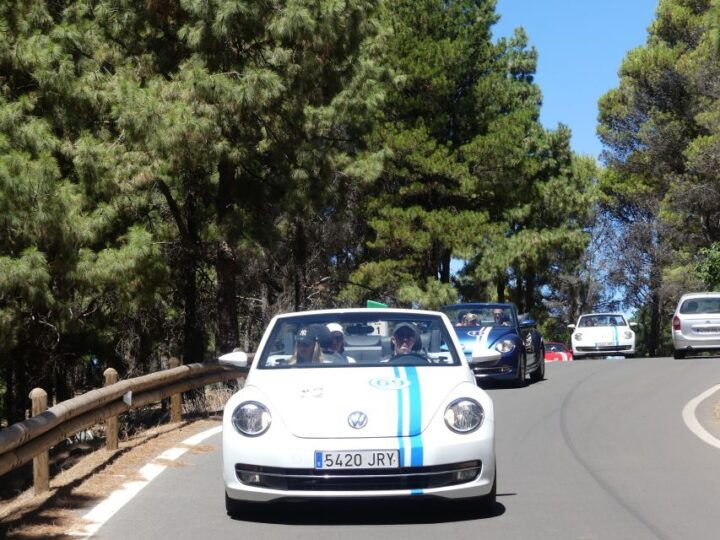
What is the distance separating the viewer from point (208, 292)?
27828mm

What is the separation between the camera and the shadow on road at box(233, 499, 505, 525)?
759 cm

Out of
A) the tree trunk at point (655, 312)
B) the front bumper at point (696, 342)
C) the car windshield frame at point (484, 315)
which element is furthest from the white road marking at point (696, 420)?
the tree trunk at point (655, 312)

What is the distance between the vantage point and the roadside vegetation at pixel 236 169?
18.0m

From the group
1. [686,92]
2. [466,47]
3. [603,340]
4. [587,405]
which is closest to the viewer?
[587,405]

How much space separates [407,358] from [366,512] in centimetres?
121

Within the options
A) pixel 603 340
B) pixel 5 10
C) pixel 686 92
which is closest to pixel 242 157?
pixel 5 10

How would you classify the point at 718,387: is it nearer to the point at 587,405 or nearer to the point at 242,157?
the point at 587,405

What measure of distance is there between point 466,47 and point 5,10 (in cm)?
2143

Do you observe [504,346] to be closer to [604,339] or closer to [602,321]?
[604,339]

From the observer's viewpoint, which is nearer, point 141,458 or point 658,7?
point 141,458

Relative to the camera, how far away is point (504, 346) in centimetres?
1852

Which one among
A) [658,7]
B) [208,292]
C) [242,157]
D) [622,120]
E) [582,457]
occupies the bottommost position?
[582,457]

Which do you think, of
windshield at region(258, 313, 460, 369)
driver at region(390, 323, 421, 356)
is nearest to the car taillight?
windshield at region(258, 313, 460, 369)

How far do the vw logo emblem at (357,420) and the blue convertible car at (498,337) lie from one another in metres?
10.6
